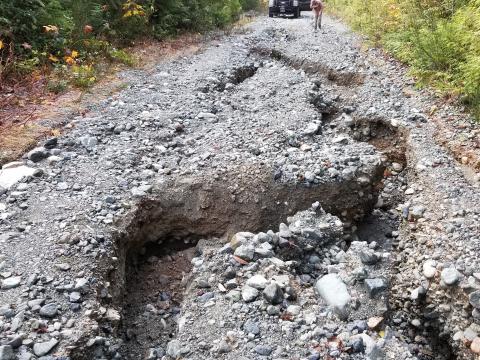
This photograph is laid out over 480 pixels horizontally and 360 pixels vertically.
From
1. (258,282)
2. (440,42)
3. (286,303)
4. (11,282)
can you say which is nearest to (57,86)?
(11,282)

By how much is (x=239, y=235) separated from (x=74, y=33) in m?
7.78

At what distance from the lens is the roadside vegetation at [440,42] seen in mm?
7906

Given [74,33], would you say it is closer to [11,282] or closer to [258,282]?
[11,282]

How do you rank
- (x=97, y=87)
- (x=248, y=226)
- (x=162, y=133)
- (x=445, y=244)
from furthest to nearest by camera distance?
(x=97, y=87) → (x=162, y=133) → (x=248, y=226) → (x=445, y=244)

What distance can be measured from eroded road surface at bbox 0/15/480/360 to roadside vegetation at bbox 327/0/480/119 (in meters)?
0.76

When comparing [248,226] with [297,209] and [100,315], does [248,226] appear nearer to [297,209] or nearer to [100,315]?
[297,209]

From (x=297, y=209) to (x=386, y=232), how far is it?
1406 millimetres

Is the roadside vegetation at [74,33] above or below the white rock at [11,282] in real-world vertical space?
above

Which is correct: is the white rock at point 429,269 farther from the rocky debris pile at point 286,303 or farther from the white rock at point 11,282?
the white rock at point 11,282

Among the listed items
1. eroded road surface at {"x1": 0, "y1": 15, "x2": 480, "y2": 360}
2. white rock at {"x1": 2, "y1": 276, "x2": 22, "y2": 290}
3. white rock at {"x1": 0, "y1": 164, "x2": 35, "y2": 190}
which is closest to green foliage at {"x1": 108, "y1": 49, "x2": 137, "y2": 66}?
eroded road surface at {"x1": 0, "y1": 15, "x2": 480, "y2": 360}

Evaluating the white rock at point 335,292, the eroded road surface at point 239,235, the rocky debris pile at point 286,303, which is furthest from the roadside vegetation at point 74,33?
the white rock at point 335,292

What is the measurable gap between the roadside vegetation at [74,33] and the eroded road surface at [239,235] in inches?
66.8

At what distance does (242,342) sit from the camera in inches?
147

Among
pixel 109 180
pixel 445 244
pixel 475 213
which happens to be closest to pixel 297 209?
pixel 445 244
